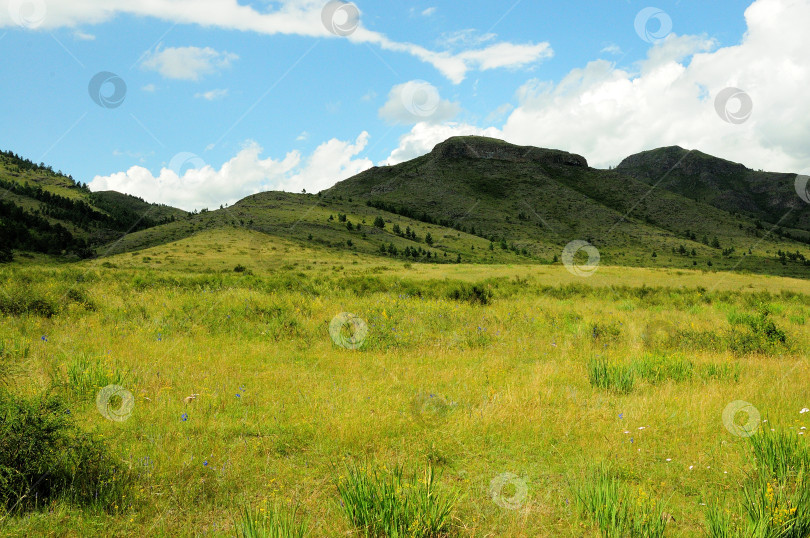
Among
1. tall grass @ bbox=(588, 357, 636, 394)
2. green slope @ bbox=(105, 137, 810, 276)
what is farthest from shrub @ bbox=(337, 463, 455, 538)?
green slope @ bbox=(105, 137, 810, 276)

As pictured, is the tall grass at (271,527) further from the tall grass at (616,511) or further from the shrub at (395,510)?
the tall grass at (616,511)

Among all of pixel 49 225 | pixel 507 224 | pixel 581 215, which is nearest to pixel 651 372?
pixel 507 224

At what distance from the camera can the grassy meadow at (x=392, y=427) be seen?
3498mm

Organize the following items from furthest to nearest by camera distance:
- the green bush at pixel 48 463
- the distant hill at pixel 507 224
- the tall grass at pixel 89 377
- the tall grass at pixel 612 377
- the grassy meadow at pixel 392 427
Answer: the distant hill at pixel 507 224 < the tall grass at pixel 612 377 < the tall grass at pixel 89 377 < the green bush at pixel 48 463 < the grassy meadow at pixel 392 427

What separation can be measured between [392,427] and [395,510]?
7.28 feet

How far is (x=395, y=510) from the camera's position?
3.26 meters

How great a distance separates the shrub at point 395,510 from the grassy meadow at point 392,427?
0.05ft

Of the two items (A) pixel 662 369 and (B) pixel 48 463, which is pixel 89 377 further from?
(A) pixel 662 369

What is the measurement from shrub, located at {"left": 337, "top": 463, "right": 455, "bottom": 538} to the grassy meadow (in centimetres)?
2

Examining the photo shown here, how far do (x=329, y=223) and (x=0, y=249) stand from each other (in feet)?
198

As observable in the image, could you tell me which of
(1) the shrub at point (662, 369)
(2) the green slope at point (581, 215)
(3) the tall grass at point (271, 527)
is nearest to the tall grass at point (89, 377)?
(3) the tall grass at point (271, 527)

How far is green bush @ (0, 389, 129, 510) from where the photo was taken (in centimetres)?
365

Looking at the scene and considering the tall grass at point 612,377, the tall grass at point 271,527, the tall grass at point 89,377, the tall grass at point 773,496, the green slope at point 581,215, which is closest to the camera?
the tall grass at point 271,527

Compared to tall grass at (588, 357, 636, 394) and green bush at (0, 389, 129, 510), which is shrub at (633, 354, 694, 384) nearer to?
tall grass at (588, 357, 636, 394)
